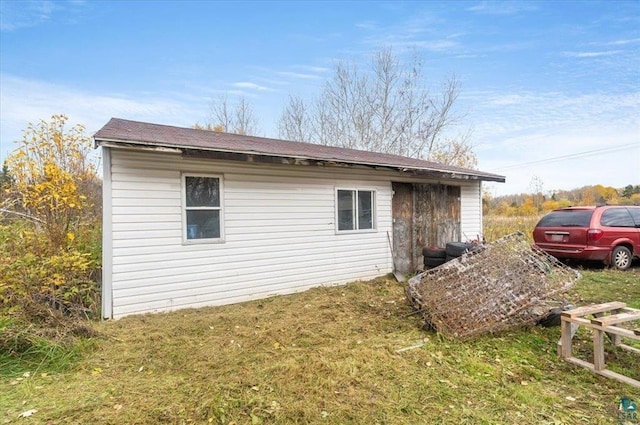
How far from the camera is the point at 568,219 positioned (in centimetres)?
803

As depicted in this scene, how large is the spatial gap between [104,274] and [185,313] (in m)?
1.28

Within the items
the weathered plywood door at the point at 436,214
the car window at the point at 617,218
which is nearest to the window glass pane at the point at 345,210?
the weathered plywood door at the point at 436,214

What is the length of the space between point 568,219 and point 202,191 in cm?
870

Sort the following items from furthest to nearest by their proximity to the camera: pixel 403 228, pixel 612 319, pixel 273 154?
pixel 403 228, pixel 273 154, pixel 612 319

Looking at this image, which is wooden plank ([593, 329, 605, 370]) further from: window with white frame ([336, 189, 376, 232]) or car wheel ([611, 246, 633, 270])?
car wheel ([611, 246, 633, 270])

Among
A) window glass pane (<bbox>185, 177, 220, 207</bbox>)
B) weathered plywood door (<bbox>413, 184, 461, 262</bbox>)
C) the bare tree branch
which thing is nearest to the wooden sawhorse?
weathered plywood door (<bbox>413, 184, 461, 262</bbox>)

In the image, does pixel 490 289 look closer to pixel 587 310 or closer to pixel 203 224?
pixel 587 310

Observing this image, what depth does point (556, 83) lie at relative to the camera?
12586 mm

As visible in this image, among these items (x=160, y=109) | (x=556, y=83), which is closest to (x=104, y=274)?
(x=160, y=109)

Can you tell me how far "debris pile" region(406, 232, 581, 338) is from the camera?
12.4 ft

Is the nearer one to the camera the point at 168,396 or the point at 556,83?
the point at 168,396

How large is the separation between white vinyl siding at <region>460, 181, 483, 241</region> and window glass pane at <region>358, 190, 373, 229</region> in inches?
130

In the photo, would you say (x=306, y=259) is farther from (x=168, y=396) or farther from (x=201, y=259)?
(x=168, y=396)

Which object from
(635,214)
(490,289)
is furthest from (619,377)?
(635,214)
